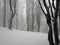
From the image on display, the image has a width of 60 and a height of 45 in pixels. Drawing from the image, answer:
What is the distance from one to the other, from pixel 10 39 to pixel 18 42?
0.28 meters

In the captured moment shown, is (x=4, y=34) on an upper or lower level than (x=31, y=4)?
lower

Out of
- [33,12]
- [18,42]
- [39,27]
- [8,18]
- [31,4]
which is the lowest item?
[18,42]

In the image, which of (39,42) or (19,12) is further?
(19,12)

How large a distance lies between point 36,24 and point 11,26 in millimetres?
1034

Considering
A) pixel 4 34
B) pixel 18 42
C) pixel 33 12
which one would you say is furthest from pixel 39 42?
pixel 33 12

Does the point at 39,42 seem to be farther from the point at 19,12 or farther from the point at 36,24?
the point at 19,12

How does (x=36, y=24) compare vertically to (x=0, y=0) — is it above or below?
below

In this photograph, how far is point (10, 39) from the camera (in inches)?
107

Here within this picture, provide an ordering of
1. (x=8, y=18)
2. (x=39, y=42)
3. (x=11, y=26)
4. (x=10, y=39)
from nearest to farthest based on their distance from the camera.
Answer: (x=39, y=42), (x=10, y=39), (x=11, y=26), (x=8, y=18)

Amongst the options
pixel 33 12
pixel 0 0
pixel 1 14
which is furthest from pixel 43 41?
pixel 0 0

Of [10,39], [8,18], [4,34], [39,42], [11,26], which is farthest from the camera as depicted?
[8,18]

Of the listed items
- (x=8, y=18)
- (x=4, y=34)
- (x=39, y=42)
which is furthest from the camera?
(x=8, y=18)

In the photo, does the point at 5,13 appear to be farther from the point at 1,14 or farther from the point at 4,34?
the point at 4,34

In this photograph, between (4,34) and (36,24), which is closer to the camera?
(4,34)
